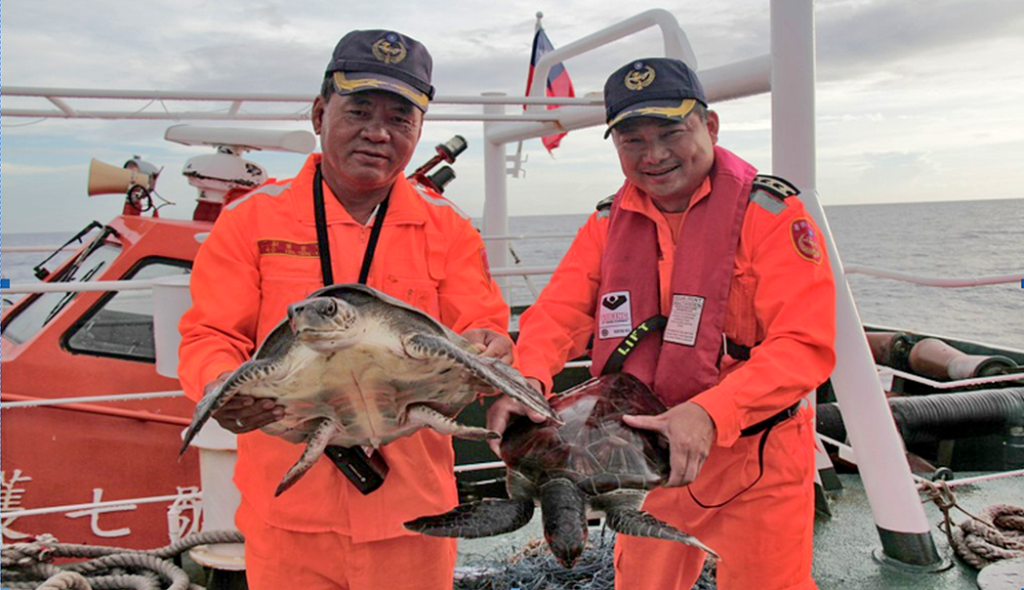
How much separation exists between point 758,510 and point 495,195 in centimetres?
507

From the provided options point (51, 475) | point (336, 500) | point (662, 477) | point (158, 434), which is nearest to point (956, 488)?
point (662, 477)

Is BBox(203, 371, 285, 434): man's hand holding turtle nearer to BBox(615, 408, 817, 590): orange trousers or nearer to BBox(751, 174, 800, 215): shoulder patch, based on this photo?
BBox(615, 408, 817, 590): orange trousers

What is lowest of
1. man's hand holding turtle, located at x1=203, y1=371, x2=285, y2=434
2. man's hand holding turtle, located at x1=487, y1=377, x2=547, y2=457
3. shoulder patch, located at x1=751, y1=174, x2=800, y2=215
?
man's hand holding turtle, located at x1=487, y1=377, x2=547, y2=457

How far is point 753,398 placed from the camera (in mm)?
1838

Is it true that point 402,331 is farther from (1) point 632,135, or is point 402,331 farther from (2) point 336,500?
(1) point 632,135

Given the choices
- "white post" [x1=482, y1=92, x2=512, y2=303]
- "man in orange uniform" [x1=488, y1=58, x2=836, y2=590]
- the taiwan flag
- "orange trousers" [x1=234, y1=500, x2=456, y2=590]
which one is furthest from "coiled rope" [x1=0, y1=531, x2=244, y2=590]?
the taiwan flag

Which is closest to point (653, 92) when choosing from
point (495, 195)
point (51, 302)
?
point (51, 302)

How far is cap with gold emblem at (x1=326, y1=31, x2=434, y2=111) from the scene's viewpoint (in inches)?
71.6

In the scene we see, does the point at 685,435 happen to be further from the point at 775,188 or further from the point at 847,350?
the point at 847,350

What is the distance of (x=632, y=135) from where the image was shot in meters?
2.01

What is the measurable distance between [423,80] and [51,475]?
11.8ft

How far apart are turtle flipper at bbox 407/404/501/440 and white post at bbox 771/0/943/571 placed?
1.78m

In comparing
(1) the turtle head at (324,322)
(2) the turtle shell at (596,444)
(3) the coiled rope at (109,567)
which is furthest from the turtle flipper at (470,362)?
(3) the coiled rope at (109,567)

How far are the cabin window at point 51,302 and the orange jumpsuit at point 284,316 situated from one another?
129 inches
